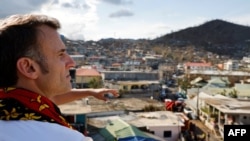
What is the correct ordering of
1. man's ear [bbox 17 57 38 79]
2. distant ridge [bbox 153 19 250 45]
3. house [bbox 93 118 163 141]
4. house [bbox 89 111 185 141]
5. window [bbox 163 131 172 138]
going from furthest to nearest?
distant ridge [bbox 153 19 250 45], window [bbox 163 131 172 138], house [bbox 89 111 185 141], house [bbox 93 118 163 141], man's ear [bbox 17 57 38 79]

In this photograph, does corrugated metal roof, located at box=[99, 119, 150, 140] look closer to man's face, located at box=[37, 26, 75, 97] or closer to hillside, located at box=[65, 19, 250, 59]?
man's face, located at box=[37, 26, 75, 97]

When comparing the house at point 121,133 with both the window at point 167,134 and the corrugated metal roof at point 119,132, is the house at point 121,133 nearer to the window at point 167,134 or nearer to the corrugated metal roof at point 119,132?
the corrugated metal roof at point 119,132

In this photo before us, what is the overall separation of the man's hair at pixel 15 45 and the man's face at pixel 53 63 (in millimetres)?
15

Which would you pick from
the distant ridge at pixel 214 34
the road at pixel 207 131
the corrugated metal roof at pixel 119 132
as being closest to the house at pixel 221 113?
the road at pixel 207 131

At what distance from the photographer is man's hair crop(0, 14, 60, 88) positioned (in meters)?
0.75

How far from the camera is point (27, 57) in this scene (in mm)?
755

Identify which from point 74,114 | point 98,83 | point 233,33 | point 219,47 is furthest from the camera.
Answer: point 233,33

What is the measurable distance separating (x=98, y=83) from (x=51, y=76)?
17993mm

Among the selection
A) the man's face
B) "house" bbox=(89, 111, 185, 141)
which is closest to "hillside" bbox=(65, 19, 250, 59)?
"house" bbox=(89, 111, 185, 141)

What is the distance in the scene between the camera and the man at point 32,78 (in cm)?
65

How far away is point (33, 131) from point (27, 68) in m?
0.19

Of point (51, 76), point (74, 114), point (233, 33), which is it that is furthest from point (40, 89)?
point (233, 33)

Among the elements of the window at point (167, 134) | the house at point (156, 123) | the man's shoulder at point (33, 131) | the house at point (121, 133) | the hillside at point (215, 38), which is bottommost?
the window at point (167, 134)

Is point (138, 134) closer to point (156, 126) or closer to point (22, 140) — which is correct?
point (156, 126)
